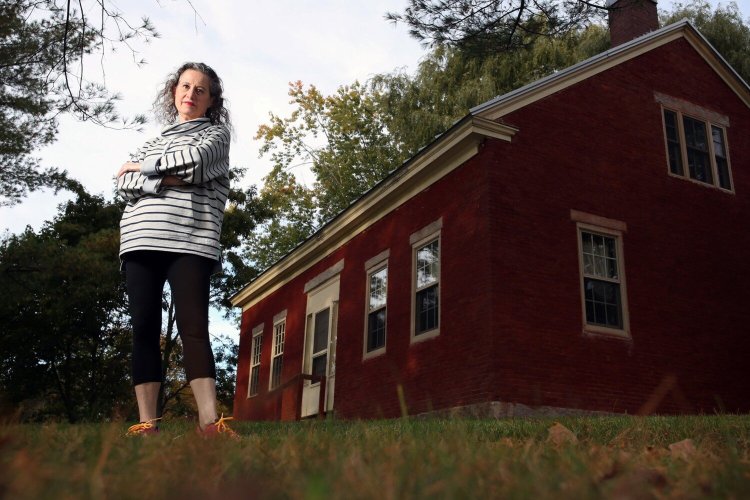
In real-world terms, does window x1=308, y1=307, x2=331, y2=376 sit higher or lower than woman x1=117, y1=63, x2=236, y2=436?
higher

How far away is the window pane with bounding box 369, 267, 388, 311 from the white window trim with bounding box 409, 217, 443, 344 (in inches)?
44.9

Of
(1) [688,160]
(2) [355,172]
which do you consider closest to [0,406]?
(1) [688,160]

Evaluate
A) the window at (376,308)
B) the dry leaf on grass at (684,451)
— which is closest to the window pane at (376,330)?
the window at (376,308)

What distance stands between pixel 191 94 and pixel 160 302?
1343 millimetres

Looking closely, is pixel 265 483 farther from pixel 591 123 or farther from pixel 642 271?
pixel 591 123

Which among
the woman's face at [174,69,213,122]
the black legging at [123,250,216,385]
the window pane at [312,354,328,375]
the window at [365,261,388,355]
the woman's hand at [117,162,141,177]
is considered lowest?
the black legging at [123,250,216,385]

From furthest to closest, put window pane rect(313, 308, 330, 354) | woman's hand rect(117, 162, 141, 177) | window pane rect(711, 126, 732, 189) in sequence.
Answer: window pane rect(313, 308, 330, 354), window pane rect(711, 126, 732, 189), woman's hand rect(117, 162, 141, 177)

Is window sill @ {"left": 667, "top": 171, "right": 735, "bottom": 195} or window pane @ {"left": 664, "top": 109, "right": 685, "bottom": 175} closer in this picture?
window sill @ {"left": 667, "top": 171, "right": 735, "bottom": 195}

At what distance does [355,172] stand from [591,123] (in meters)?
22.1

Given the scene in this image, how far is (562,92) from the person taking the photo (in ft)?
42.0

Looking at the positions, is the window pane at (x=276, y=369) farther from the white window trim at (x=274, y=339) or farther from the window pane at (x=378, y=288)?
the window pane at (x=378, y=288)

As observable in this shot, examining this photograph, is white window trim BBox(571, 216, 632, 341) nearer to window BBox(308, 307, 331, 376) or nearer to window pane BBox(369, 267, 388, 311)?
window pane BBox(369, 267, 388, 311)

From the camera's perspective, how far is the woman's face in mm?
4516

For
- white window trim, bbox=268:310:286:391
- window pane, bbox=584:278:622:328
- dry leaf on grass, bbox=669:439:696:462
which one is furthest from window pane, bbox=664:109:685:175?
dry leaf on grass, bbox=669:439:696:462
